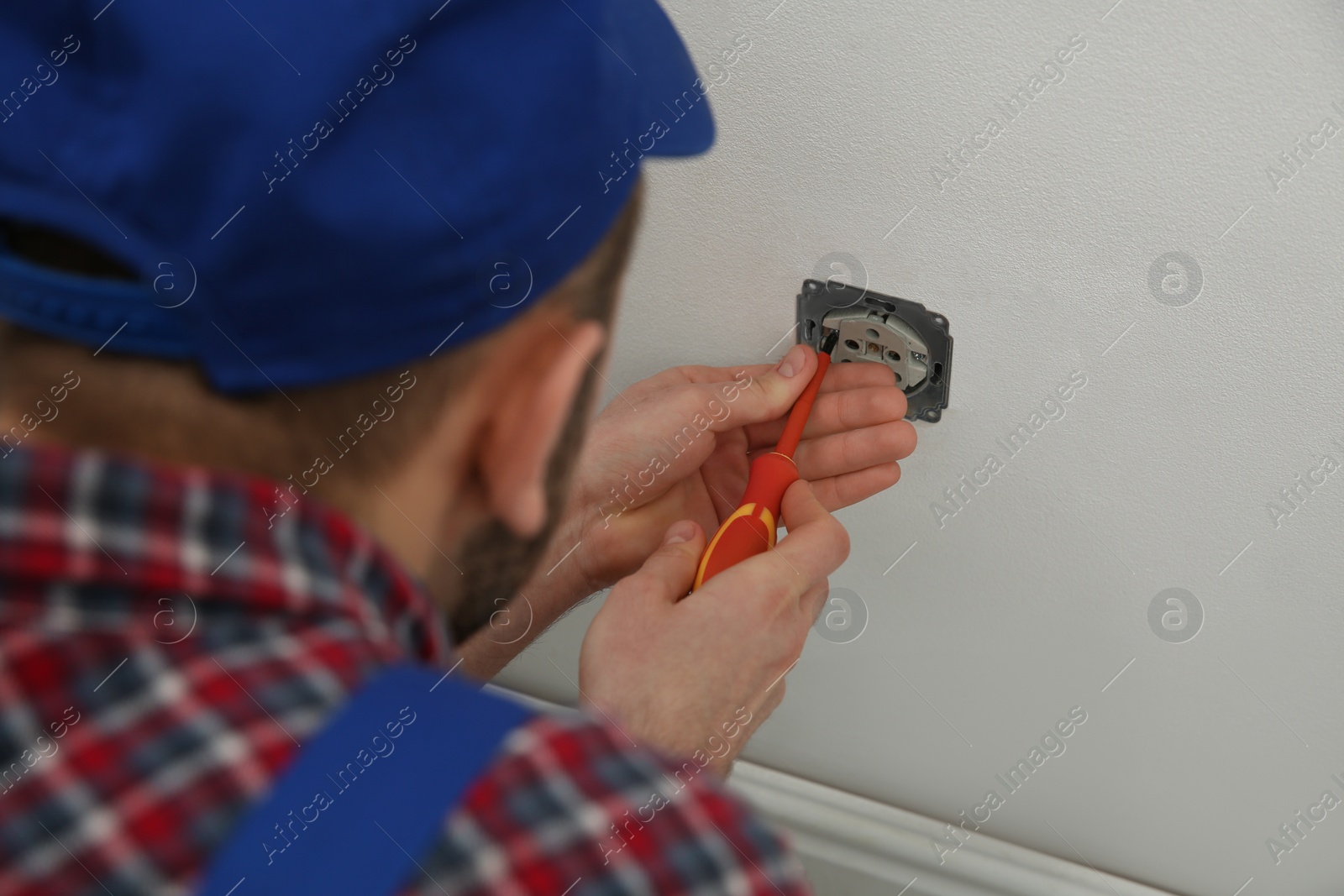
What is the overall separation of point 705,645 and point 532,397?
27cm

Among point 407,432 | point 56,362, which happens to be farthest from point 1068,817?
point 56,362

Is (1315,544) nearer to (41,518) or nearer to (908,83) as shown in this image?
(908,83)

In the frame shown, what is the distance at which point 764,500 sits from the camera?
73 cm

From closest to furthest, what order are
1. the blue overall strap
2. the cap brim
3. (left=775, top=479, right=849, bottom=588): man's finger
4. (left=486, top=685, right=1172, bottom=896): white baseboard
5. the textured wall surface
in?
1. the blue overall strap
2. the cap brim
3. the textured wall surface
4. (left=775, top=479, right=849, bottom=588): man's finger
5. (left=486, top=685, right=1172, bottom=896): white baseboard

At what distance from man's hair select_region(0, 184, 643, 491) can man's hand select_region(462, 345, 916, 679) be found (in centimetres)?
29

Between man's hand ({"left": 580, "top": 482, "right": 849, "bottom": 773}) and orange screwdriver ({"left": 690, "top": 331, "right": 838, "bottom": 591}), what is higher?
orange screwdriver ({"left": 690, "top": 331, "right": 838, "bottom": 591})

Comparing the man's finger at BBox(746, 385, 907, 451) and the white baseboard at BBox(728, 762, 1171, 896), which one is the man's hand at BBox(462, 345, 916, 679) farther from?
the white baseboard at BBox(728, 762, 1171, 896)

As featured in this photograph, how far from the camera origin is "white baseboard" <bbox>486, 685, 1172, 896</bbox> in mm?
958

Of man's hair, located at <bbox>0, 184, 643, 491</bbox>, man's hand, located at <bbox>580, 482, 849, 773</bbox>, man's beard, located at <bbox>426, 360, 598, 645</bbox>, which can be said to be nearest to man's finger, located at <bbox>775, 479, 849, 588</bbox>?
man's hand, located at <bbox>580, 482, 849, 773</bbox>

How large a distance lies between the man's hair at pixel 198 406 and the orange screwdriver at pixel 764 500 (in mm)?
327

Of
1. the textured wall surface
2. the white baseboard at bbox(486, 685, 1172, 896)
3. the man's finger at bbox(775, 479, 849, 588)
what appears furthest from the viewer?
the white baseboard at bbox(486, 685, 1172, 896)

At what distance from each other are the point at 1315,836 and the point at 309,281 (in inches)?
33.6

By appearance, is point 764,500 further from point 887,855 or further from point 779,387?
point 887,855

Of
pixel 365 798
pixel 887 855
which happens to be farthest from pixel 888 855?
pixel 365 798
